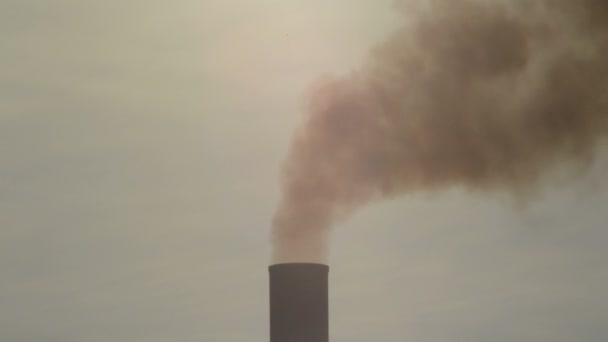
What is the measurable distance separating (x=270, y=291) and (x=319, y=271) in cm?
92

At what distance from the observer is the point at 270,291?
17953 mm

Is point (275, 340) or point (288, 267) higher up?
point (288, 267)

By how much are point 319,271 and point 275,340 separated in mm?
1404

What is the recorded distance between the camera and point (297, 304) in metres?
17.5

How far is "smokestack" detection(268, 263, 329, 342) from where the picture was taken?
57.6ft

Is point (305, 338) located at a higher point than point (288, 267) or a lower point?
lower

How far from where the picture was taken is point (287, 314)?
17547 millimetres

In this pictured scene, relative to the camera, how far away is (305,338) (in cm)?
1756

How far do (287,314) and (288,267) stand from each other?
80 cm

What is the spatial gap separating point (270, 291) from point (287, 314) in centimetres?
61

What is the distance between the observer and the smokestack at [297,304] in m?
17.5

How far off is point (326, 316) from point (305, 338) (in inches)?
25.3

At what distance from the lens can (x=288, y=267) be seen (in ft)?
58.0
